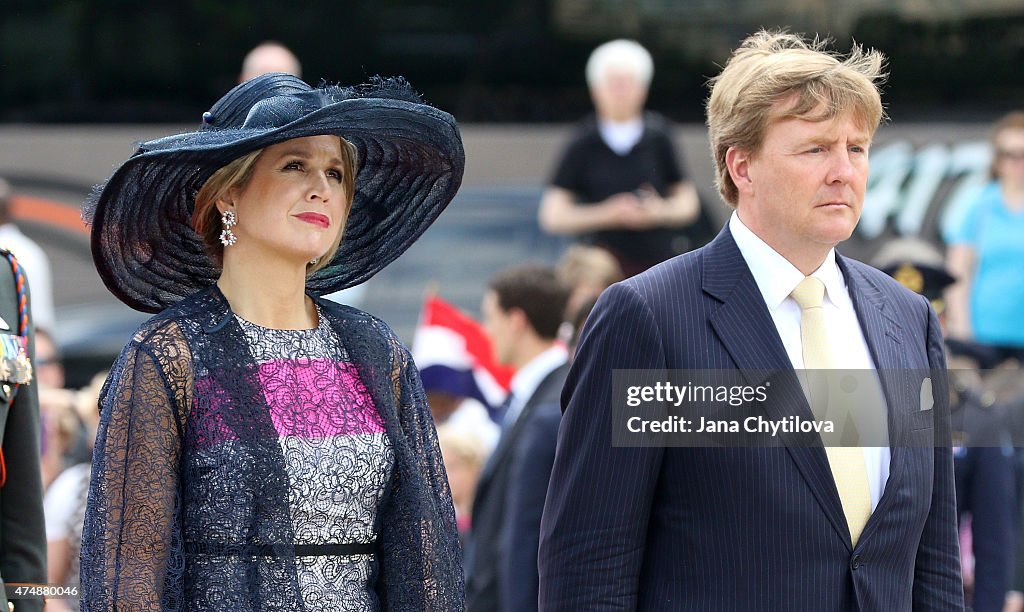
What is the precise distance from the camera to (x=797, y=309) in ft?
11.4

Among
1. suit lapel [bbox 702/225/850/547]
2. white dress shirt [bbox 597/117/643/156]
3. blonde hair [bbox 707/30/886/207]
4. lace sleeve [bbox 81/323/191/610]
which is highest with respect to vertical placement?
white dress shirt [bbox 597/117/643/156]

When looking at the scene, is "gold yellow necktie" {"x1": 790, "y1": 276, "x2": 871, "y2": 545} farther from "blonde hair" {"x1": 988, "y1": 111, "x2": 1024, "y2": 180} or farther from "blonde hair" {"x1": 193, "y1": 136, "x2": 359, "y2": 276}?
"blonde hair" {"x1": 988, "y1": 111, "x2": 1024, "y2": 180}

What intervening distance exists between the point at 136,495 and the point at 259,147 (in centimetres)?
72

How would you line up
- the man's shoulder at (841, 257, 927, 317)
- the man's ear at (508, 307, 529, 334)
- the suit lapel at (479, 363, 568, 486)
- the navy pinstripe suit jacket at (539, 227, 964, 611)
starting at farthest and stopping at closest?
the man's ear at (508, 307, 529, 334), the suit lapel at (479, 363, 568, 486), the man's shoulder at (841, 257, 927, 317), the navy pinstripe suit jacket at (539, 227, 964, 611)

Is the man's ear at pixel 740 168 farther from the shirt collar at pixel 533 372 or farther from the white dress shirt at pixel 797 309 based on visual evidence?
the shirt collar at pixel 533 372

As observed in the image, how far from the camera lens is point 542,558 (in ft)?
11.1

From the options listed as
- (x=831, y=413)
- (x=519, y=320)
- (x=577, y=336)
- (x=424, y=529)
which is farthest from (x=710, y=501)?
(x=519, y=320)

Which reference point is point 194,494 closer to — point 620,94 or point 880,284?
point 880,284

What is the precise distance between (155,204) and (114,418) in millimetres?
509

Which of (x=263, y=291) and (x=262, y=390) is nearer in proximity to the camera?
(x=262, y=390)

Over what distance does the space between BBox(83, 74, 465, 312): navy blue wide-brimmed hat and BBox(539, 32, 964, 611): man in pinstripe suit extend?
1.78 feet

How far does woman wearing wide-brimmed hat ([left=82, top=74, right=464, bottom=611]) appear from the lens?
3.09 meters

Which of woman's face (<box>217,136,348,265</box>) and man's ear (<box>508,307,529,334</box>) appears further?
man's ear (<box>508,307,529,334</box>)

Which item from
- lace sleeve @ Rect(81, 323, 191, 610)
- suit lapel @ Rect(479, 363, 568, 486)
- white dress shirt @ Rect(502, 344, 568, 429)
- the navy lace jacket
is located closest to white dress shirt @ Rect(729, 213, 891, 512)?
the navy lace jacket
